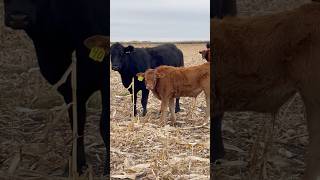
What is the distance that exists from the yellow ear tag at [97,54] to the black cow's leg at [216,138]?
127 centimetres

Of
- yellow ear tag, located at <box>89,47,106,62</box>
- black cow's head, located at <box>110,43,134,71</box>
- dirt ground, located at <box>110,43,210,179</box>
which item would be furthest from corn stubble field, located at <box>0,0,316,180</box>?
black cow's head, located at <box>110,43,134,71</box>

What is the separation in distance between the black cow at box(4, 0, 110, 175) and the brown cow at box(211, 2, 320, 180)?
112 cm

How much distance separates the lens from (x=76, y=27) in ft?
15.3

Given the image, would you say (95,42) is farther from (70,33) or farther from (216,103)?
(216,103)

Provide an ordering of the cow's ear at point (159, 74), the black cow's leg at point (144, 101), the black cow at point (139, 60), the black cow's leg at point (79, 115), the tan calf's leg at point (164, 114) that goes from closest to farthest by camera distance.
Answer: the black cow's leg at point (79, 115) → the tan calf's leg at point (164, 114) → the cow's ear at point (159, 74) → the black cow's leg at point (144, 101) → the black cow at point (139, 60)

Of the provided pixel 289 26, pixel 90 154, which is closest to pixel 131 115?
pixel 90 154

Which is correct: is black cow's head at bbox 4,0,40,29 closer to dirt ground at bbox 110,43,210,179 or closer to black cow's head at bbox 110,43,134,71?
dirt ground at bbox 110,43,210,179

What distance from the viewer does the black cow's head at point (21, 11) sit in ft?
15.3

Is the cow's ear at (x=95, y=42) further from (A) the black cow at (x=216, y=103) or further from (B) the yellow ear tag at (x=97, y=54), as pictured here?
(A) the black cow at (x=216, y=103)

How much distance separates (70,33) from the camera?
467 cm

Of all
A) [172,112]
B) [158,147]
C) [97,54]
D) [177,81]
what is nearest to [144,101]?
[177,81]

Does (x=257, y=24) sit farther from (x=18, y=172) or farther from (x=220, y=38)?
(x=18, y=172)

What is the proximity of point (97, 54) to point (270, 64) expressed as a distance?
171 centimetres

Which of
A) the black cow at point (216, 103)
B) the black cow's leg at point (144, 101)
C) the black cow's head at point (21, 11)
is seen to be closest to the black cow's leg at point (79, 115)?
the black cow's head at point (21, 11)
